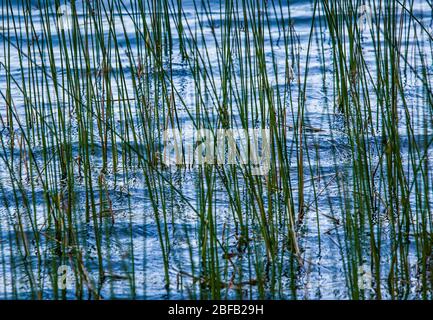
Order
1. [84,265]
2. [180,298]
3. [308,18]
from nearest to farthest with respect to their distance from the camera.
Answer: [180,298] < [84,265] < [308,18]

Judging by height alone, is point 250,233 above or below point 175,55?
below

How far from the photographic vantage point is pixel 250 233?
2045mm

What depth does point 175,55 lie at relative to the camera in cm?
359

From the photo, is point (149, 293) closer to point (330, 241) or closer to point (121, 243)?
point (121, 243)

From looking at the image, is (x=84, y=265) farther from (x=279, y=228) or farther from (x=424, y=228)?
(x=424, y=228)
